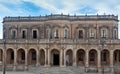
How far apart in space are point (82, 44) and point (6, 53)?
1547cm

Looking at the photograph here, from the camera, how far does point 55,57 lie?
5747 cm

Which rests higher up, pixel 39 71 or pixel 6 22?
pixel 6 22

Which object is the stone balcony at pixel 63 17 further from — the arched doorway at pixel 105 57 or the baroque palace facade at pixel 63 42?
the arched doorway at pixel 105 57

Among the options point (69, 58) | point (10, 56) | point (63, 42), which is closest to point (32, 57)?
point (10, 56)

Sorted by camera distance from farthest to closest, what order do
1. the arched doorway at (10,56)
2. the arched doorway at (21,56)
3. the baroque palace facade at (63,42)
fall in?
the arched doorway at (10,56), the arched doorway at (21,56), the baroque palace facade at (63,42)

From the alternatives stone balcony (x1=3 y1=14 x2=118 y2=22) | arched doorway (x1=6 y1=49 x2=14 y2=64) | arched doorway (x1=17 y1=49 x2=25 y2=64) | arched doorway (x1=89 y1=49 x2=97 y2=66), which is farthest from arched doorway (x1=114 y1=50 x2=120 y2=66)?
arched doorway (x1=6 y1=49 x2=14 y2=64)

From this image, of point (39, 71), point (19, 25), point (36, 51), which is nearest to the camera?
point (39, 71)

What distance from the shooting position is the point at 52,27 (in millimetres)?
57344

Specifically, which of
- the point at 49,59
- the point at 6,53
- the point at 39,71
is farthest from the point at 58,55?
the point at 6,53

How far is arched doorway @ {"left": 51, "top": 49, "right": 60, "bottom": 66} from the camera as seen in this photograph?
56713 mm

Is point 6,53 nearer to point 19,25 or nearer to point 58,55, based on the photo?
point 19,25

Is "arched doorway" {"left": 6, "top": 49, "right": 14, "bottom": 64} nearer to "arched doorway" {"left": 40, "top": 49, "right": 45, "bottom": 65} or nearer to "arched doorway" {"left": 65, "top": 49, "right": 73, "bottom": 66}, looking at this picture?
"arched doorway" {"left": 40, "top": 49, "right": 45, "bottom": 65}

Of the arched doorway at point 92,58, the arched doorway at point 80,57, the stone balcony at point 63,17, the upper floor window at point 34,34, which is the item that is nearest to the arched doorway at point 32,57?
the upper floor window at point 34,34

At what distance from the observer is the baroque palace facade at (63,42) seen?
177 feet
